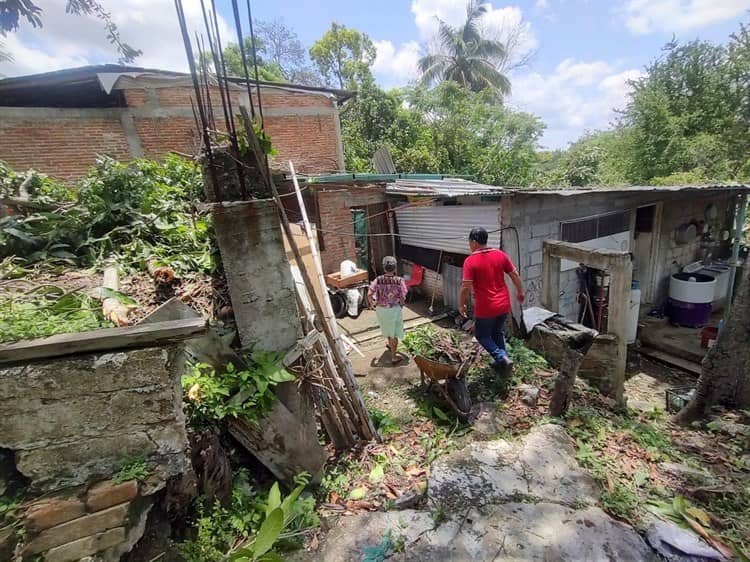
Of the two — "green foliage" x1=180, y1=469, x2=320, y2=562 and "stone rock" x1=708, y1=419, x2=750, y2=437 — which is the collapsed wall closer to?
"green foliage" x1=180, y1=469, x2=320, y2=562

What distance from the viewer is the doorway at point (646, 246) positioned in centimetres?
841

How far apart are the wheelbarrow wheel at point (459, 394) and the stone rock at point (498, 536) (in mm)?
1300

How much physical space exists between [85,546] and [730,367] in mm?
6078

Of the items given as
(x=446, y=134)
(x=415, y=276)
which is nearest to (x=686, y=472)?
(x=415, y=276)

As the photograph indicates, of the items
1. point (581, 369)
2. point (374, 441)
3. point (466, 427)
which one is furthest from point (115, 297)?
point (581, 369)

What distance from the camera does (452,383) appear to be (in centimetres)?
417

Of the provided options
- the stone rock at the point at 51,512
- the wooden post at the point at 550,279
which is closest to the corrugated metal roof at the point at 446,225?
the wooden post at the point at 550,279

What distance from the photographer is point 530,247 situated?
21.5 feet

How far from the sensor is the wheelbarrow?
13.2ft

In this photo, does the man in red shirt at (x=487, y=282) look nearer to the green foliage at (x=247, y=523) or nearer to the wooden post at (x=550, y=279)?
the wooden post at (x=550, y=279)

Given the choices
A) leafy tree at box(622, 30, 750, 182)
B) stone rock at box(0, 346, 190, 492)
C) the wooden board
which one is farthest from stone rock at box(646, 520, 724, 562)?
leafy tree at box(622, 30, 750, 182)

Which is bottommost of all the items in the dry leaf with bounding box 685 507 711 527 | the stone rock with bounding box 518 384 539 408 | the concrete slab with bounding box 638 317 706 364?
the concrete slab with bounding box 638 317 706 364

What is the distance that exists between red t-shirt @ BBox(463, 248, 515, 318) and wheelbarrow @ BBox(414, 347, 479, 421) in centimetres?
68

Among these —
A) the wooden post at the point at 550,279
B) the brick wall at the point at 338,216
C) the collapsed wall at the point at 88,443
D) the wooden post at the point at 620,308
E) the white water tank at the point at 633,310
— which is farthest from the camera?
the brick wall at the point at 338,216
